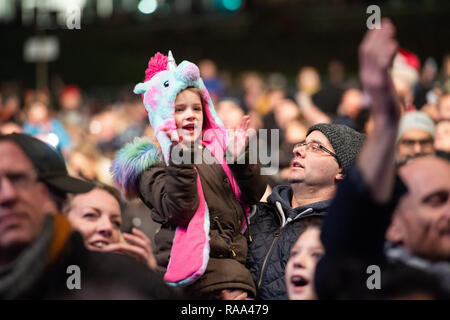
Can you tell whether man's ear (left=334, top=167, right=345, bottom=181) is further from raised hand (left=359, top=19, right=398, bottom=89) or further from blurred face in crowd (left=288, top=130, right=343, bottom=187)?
raised hand (left=359, top=19, right=398, bottom=89)

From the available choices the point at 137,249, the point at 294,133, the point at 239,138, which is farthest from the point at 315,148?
the point at 294,133

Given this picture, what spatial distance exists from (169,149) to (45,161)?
2.06 feet

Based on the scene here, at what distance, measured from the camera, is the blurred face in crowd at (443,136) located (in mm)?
5000

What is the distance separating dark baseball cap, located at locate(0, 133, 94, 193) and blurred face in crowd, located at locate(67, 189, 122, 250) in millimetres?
639

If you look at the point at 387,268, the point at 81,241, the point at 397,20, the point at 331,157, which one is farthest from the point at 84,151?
the point at 397,20

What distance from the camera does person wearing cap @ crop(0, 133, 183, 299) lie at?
2070 millimetres

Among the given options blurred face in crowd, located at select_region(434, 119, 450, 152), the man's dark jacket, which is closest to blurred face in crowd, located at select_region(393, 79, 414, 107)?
blurred face in crowd, located at select_region(434, 119, 450, 152)

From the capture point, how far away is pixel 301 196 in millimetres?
3236

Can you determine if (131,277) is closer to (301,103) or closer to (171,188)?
(171,188)

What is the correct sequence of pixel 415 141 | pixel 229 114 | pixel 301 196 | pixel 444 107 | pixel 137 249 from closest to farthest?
pixel 137 249 → pixel 301 196 → pixel 415 141 → pixel 444 107 → pixel 229 114

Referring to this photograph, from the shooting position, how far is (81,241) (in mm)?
2234

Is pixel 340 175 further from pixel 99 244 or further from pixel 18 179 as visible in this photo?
pixel 18 179

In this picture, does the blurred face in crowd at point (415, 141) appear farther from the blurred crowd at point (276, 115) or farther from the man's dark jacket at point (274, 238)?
the man's dark jacket at point (274, 238)
